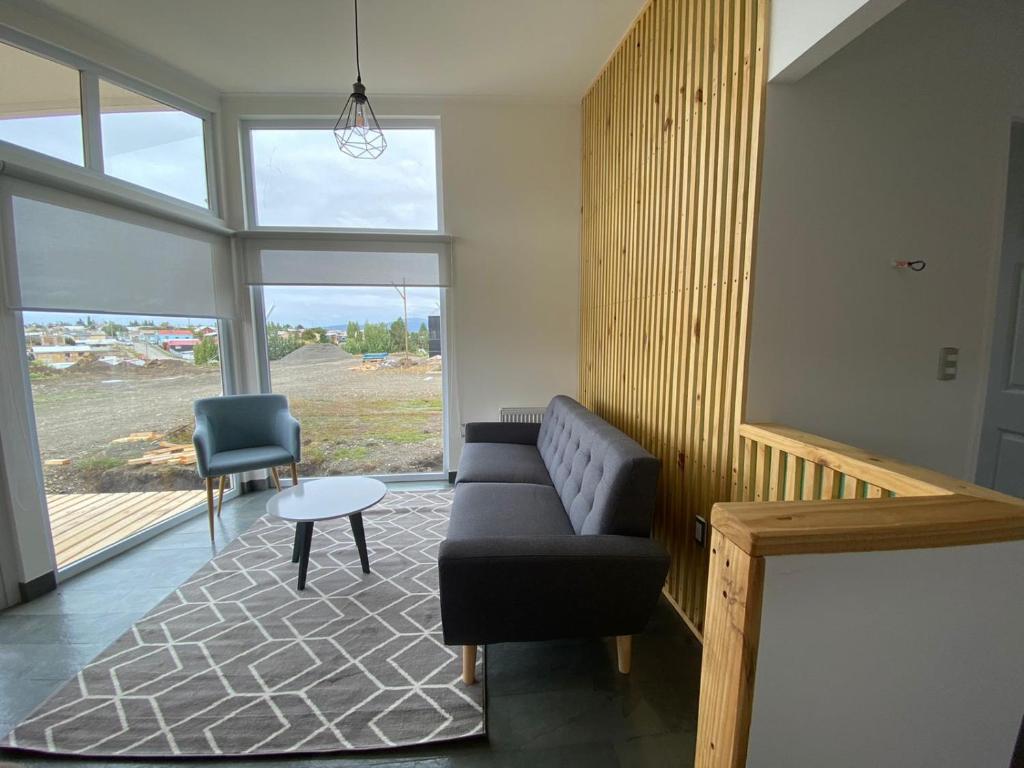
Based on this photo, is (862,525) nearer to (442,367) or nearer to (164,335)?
(442,367)

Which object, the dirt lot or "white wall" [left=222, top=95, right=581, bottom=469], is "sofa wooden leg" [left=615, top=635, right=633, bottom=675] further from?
the dirt lot

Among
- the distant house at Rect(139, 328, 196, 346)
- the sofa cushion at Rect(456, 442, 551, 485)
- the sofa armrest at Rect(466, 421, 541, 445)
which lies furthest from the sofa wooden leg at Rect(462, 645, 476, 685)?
the distant house at Rect(139, 328, 196, 346)

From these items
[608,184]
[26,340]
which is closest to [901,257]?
[608,184]

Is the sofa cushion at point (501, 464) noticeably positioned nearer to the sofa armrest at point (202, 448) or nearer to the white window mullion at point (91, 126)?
the sofa armrest at point (202, 448)

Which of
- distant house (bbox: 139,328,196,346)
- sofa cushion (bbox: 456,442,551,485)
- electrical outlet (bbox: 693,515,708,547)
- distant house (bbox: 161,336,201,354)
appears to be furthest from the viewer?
distant house (bbox: 161,336,201,354)

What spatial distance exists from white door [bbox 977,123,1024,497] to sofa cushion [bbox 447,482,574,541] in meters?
2.00

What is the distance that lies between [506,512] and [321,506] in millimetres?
977

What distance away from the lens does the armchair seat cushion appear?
2654 millimetres

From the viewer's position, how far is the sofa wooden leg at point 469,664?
59.5 inches

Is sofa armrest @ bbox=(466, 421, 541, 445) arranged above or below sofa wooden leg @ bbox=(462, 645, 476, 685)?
above

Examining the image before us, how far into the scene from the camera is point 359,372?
11.4 feet

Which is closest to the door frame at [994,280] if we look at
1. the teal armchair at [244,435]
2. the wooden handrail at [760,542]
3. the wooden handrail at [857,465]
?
the wooden handrail at [857,465]

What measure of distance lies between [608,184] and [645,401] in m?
1.56

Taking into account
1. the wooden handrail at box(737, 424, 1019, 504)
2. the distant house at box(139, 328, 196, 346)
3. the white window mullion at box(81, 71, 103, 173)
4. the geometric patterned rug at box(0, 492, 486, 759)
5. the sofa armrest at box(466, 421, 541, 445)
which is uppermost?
the white window mullion at box(81, 71, 103, 173)
